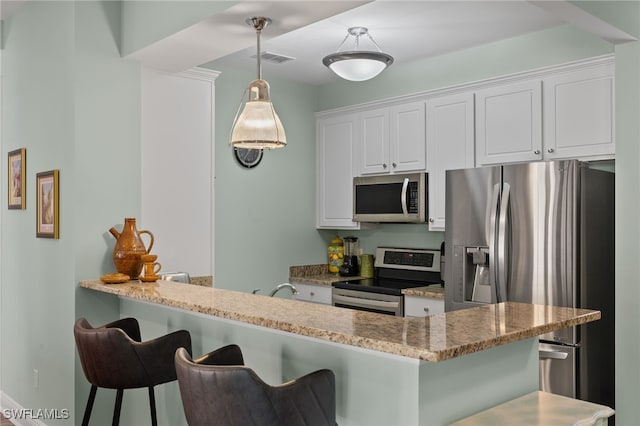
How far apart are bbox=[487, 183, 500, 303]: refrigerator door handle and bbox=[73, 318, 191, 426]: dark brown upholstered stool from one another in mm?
1837

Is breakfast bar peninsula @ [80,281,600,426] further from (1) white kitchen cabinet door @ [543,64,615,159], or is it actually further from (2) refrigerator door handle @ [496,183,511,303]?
(1) white kitchen cabinet door @ [543,64,615,159]

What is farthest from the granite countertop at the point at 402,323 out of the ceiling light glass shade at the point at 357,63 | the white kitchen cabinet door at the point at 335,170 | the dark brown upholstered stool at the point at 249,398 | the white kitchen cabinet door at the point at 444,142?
the white kitchen cabinet door at the point at 335,170

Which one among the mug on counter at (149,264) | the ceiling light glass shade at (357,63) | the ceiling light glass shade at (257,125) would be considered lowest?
the mug on counter at (149,264)

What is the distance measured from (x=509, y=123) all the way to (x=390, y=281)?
161cm

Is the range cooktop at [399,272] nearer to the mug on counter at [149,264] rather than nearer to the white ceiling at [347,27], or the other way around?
the white ceiling at [347,27]

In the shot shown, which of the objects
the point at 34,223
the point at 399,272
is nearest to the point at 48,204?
the point at 34,223

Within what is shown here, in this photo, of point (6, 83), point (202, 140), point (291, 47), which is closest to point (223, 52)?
point (202, 140)

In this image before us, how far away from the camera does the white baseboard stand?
12.2ft

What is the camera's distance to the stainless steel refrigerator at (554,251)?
3141 millimetres

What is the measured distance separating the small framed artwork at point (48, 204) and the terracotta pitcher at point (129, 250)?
0.41m

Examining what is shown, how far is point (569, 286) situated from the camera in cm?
313

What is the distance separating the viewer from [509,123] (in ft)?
12.8

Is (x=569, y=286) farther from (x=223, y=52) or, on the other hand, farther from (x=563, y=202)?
(x=223, y=52)

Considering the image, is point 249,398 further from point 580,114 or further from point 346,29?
point 580,114
